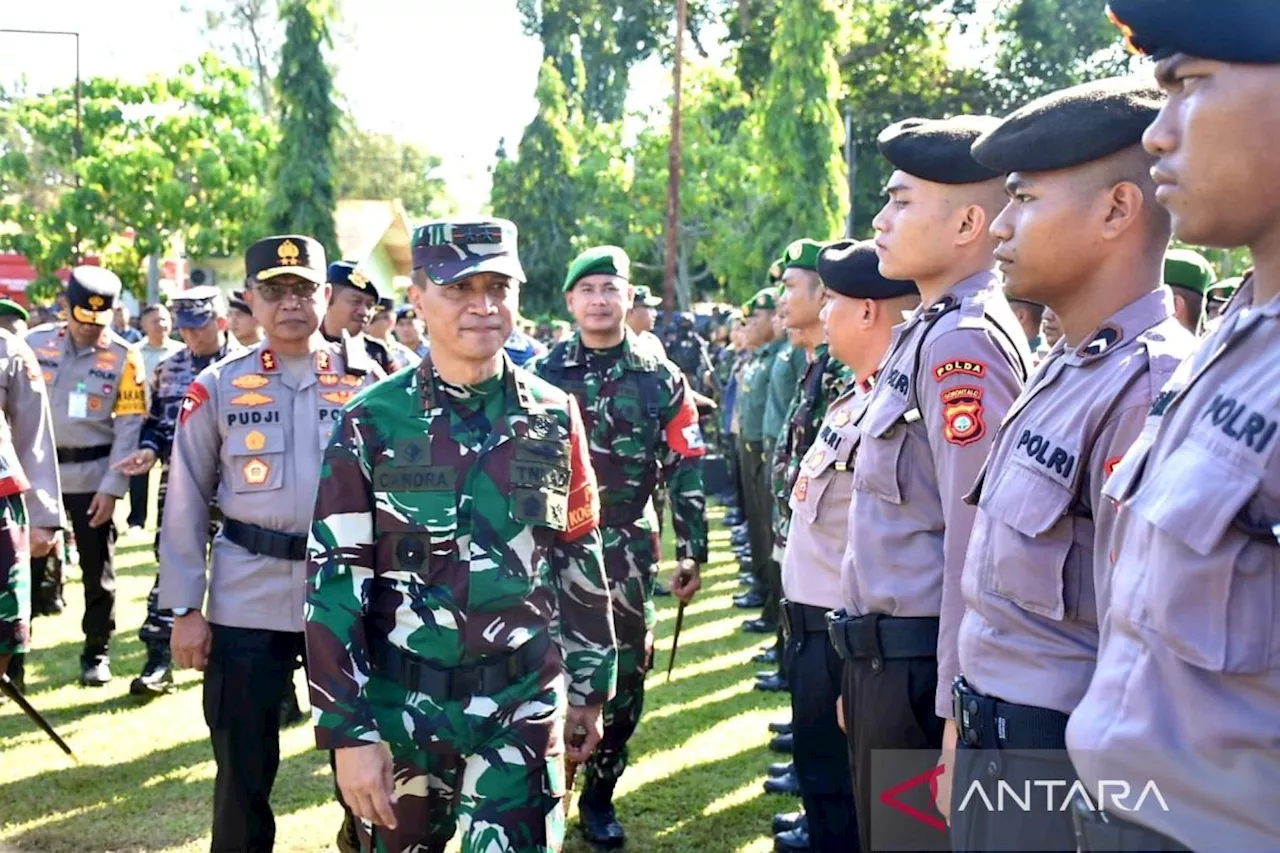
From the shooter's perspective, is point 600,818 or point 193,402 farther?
point 600,818

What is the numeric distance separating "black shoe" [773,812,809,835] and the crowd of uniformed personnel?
0.23ft

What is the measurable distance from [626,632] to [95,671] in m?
3.98

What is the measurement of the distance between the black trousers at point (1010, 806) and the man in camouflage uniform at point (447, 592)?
1183mm

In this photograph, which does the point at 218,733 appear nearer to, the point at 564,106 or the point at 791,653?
the point at 791,653

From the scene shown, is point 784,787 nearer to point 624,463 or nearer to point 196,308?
point 624,463

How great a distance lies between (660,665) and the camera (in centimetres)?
823

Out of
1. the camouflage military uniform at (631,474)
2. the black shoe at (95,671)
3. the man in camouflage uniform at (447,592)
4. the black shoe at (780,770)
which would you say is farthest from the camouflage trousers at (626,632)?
the black shoe at (95,671)

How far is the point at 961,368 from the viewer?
3.04 metres

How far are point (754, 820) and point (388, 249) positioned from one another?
1372 inches

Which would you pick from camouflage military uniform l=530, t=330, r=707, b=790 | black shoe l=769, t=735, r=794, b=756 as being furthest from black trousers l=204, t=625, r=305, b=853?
black shoe l=769, t=735, r=794, b=756

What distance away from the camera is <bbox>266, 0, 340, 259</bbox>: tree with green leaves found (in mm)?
32531

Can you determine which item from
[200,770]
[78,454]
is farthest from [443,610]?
[78,454]

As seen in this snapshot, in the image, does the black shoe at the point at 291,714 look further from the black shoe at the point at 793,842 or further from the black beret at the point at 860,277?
the black beret at the point at 860,277

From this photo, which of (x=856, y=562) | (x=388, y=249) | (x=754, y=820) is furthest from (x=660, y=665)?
(x=388, y=249)
